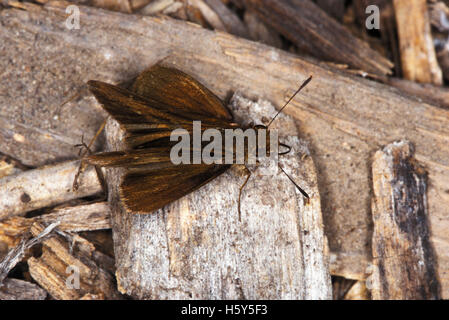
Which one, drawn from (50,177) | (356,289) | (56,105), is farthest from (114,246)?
(356,289)

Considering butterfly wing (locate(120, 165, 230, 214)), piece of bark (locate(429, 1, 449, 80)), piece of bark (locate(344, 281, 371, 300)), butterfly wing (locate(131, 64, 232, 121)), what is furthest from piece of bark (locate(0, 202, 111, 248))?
piece of bark (locate(429, 1, 449, 80))

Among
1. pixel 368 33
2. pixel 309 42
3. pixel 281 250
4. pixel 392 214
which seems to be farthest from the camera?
pixel 368 33

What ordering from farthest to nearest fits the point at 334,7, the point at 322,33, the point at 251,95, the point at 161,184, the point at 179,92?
the point at 334,7
the point at 322,33
the point at 251,95
the point at 179,92
the point at 161,184

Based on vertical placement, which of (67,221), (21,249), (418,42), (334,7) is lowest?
(21,249)

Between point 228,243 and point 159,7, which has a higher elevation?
point 159,7

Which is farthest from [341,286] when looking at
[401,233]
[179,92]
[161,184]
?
[179,92]

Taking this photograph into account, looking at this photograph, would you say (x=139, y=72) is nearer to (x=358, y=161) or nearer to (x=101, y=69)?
(x=101, y=69)

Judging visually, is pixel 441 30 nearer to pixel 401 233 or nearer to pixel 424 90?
pixel 424 90
